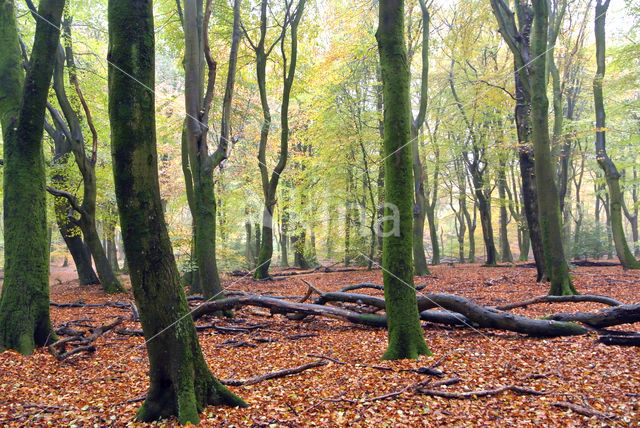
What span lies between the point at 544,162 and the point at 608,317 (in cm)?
407

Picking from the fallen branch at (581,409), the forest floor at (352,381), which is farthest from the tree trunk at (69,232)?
the fallen branch at (581,409)

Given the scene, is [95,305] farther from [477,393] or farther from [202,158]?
[477,393]

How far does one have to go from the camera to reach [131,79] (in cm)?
286

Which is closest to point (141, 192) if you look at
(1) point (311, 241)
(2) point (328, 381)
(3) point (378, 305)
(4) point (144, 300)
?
(4) point (144, 300)

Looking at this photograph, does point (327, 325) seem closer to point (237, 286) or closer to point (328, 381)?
point (328, 381)

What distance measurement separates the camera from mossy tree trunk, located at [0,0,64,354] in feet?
16.6

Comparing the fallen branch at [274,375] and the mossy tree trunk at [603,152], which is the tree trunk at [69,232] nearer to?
the fallen branch at [274,375]

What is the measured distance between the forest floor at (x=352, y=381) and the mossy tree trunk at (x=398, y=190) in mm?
509

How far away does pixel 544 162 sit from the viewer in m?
8.02

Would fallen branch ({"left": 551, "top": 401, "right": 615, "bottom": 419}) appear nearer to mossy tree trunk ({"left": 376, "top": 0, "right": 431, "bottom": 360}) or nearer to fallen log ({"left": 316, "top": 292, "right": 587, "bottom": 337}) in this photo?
mossy tree trunk ({"left": 376, "top": 0, "right": 431, "bottom": 360})

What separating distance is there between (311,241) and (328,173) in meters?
6.64

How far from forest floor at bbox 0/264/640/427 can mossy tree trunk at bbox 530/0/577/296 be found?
241 centimetres

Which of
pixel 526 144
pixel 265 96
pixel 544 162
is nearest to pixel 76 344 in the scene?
pixel 544 162

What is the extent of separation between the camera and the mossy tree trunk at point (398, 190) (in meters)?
4.47
